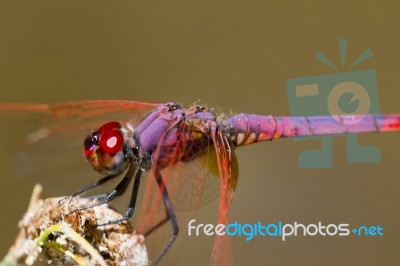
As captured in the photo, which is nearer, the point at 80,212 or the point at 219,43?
the point at 80,212

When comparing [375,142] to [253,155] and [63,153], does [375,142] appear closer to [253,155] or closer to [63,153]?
[253,155]

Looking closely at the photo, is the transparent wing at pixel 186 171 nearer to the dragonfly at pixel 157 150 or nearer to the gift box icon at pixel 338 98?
the dragonfly at pixel 157 150

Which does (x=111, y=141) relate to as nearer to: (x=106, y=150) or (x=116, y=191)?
(x=106, y=150)

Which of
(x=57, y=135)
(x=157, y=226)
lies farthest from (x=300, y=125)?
(x=57, y=135)

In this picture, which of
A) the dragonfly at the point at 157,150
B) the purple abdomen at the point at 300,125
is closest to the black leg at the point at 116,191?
the dragonfly at the point at 157,150

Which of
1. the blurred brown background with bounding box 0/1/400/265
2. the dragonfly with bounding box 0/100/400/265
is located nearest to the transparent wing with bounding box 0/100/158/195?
the dragonfly with bounding box 0/100/400/265

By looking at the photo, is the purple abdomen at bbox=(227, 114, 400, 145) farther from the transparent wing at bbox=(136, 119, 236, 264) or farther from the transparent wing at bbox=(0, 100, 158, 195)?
the transparent wing at bbox=(0, 100, 158, 195)

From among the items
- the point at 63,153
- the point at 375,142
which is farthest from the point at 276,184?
the point at 63,153
